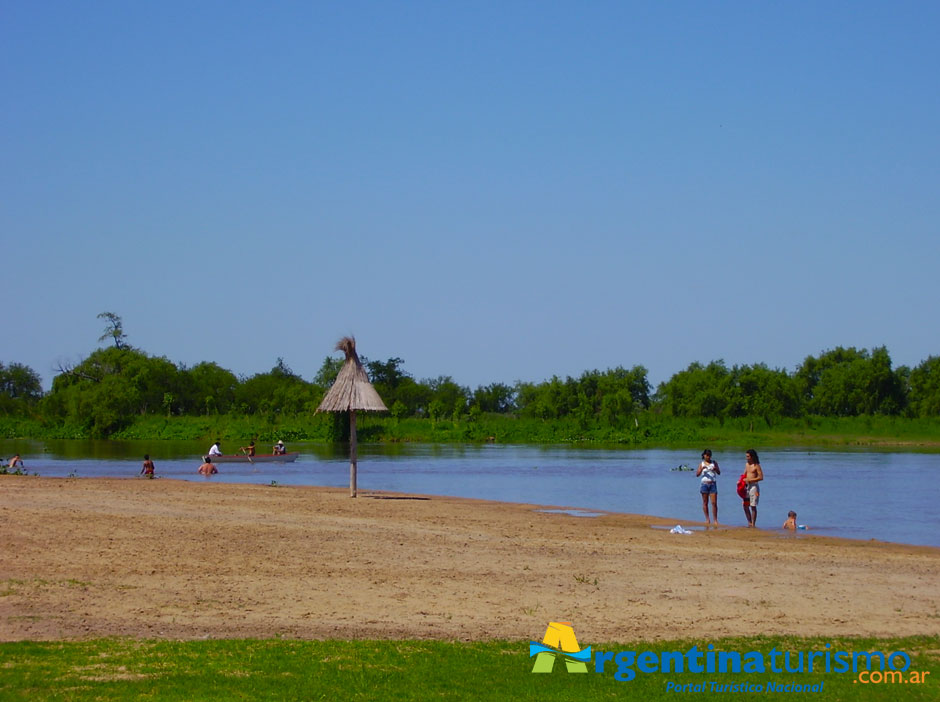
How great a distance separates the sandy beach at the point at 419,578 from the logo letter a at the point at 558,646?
0.25m

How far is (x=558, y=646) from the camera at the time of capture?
1052 centimetres

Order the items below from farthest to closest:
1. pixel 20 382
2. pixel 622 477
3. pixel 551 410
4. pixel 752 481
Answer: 1. pixel 20 382
2. pixel 551 410
3. pixel 622 477
4. pixel 752 481

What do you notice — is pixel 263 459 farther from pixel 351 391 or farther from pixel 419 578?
pixel 419 578

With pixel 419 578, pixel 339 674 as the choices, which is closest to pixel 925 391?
pixel 419 578

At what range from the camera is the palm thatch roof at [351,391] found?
2622 centimetres

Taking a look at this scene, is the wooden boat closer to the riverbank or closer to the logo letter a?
the riverbank

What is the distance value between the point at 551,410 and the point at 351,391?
222 feet

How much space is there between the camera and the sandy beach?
1174cm

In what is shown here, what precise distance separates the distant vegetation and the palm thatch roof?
52190 mm

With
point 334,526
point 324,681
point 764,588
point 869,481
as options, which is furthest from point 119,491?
A: point 869,481

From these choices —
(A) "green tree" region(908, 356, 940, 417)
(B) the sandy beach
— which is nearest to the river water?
(B) the sandy beach

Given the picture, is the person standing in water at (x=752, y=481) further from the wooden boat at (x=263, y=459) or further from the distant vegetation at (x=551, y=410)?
the distant vegetation at (x=551, y=410)

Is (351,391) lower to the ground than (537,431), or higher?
higher

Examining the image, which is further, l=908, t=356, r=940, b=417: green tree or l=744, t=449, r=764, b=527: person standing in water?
l=908, t=356, r=940, b=417: green tree
